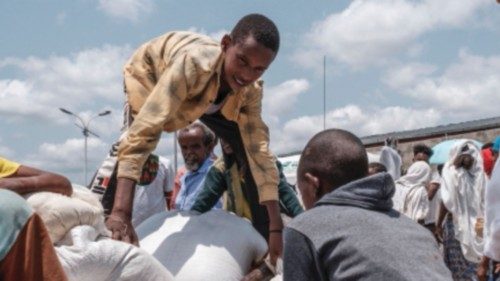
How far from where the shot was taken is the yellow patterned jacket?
8.41 feet

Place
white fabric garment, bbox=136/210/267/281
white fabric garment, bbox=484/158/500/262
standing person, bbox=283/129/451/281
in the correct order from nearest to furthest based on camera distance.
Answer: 1. standing person, bbox=283/129/451/281
2. white fabric garment, bbox=484/158/500/262
3. white fabric garment, bbox=136/210/267/281

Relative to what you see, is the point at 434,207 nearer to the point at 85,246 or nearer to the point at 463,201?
the point at 463,201

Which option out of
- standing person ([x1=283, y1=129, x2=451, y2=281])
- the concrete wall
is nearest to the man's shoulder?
standing person ([x1=283, y1=129, x2=451, y2=281])

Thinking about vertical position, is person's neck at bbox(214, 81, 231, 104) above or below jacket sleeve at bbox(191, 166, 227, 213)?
above

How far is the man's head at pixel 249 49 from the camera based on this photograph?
276 centimetres

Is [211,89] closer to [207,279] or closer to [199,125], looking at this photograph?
[207,279]

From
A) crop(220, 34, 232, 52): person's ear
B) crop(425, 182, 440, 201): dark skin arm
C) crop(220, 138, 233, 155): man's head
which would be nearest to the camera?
crop(220, 34, 232, 52): person's ear

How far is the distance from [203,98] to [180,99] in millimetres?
193

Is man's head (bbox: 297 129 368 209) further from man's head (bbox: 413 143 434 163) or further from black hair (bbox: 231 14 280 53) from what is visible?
man's head (bbox: 413 143 434 163)

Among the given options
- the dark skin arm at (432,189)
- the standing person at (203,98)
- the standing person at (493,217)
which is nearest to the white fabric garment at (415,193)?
the dark skin arm at (432,189)

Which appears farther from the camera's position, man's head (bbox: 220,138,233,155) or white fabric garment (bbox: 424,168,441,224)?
white fabric garment (bbox: 424,168,441,224)

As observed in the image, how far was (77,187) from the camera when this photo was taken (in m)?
2.54

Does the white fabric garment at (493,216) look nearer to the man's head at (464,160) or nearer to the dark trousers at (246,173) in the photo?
the dark trousers at (246,173)

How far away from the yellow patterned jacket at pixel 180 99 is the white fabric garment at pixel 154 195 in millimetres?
1623
